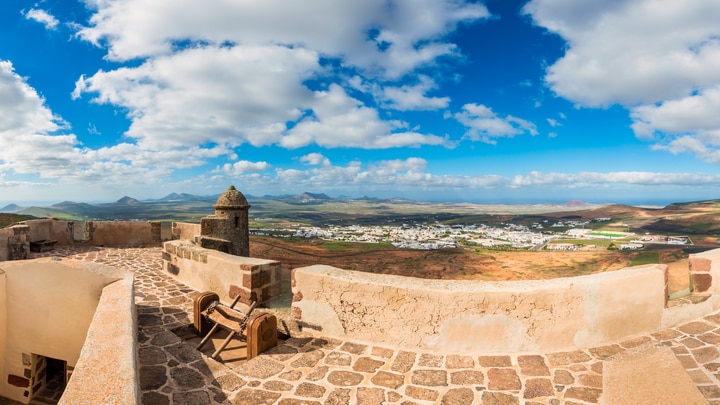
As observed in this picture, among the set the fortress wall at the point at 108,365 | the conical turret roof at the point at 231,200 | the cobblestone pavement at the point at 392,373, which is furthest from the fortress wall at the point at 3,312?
the conical turret roof at the point at 231,200

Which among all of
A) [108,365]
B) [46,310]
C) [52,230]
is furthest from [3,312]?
[52,230]

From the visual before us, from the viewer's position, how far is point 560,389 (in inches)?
127

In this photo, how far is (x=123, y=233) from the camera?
40.0 ft

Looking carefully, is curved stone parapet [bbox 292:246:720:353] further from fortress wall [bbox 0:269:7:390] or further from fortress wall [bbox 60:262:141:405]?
fortress wall [bbox 0:269:7:390]

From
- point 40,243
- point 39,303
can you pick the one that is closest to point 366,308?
point 39,303

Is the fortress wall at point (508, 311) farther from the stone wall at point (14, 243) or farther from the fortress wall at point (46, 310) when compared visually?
the stone wall at point (14, 243)

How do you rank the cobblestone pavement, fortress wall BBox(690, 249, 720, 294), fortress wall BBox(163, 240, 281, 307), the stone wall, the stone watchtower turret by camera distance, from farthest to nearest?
1. the stone watchtower turret
2. the stone wall
3. fortress wall BBox(163, 240, 281, 307)
4. fortress wall BBox(690, 249, 720, 294)
5. the cobblestone pavement

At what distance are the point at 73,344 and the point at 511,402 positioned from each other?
6.27m

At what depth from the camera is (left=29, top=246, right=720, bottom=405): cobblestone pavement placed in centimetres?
322

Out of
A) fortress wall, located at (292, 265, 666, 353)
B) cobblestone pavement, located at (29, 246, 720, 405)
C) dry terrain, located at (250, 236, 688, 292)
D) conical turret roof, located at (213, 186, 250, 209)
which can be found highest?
conical turret roof, located at (213, 186, 250, 209)

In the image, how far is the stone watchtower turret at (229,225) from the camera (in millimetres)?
11641

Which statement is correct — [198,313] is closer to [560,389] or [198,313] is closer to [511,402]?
[511,402]

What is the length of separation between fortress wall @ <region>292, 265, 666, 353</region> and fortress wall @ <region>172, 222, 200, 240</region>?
30.0 feet

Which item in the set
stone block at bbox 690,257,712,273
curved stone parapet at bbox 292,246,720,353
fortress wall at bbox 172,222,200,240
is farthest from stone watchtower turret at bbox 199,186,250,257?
stone block at bbox 690,257,712,273
